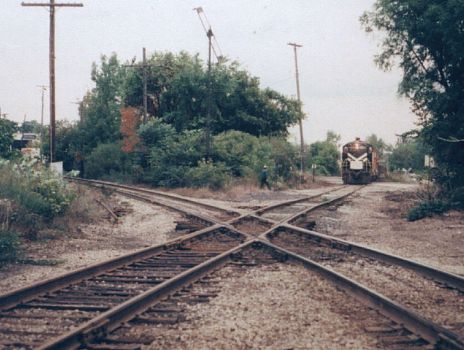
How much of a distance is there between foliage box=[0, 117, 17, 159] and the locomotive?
3001 centimetres

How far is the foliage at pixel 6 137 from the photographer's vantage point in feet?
49.5

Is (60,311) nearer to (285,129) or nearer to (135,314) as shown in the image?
(135,314)

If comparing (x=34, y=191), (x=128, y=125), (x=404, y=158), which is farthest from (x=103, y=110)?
(x=404, y=158)

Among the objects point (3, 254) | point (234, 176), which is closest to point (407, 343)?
point (3, 254)

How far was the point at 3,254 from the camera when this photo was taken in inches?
310

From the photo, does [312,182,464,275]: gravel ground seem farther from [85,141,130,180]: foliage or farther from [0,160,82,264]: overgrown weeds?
[85,141,130,180]: foliage

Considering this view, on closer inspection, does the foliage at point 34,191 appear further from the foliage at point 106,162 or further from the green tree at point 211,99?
the foliage at point 106,162

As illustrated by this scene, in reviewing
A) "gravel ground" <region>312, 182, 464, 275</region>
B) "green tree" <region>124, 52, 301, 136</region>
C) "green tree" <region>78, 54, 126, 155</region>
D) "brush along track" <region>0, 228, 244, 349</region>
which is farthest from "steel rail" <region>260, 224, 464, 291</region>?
"green tree" <region>78, 54, 126, 155</region>

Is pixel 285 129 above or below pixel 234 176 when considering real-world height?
above

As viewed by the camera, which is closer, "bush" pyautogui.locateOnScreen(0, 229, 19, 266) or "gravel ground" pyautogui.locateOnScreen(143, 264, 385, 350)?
"gravel ground" pyautogui.locateOnScreen(143, 264, 385, 350)

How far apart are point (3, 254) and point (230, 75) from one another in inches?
1331

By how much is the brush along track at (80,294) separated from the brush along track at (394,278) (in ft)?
6.35

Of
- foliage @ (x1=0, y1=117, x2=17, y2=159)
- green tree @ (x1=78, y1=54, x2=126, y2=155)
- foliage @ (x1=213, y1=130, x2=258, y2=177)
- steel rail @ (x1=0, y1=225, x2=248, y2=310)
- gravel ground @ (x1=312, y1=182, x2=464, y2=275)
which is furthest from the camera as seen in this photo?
green tree @ (x1=78, y1=54, x2=126, y2=155)

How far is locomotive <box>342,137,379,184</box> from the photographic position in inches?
1588
